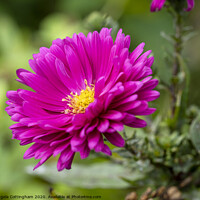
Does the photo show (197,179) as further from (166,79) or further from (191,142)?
(166,79)

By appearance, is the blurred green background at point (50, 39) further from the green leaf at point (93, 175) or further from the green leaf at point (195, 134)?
the green leaf at point (195, 134)

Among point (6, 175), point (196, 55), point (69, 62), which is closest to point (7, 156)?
point (6, 175)

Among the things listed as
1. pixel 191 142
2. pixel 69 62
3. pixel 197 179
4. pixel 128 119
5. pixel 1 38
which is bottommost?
pixel 197 179

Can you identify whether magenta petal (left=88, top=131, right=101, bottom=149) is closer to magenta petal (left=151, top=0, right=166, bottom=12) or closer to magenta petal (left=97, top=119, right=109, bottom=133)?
magenta petal (left=97, top=119, right=109, bottom=133)

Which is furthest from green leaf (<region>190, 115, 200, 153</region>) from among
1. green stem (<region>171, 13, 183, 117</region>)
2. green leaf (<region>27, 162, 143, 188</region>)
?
green leaf (<region>27, 162, 143, 188</region>)

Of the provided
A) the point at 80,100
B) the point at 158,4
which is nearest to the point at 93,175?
the point at 80,100

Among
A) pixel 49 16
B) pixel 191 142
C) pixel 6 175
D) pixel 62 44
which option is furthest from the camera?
pixel 49 16

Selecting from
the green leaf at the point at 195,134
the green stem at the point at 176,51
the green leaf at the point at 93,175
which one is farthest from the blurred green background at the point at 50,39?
the green leaf at the point at 195,134
